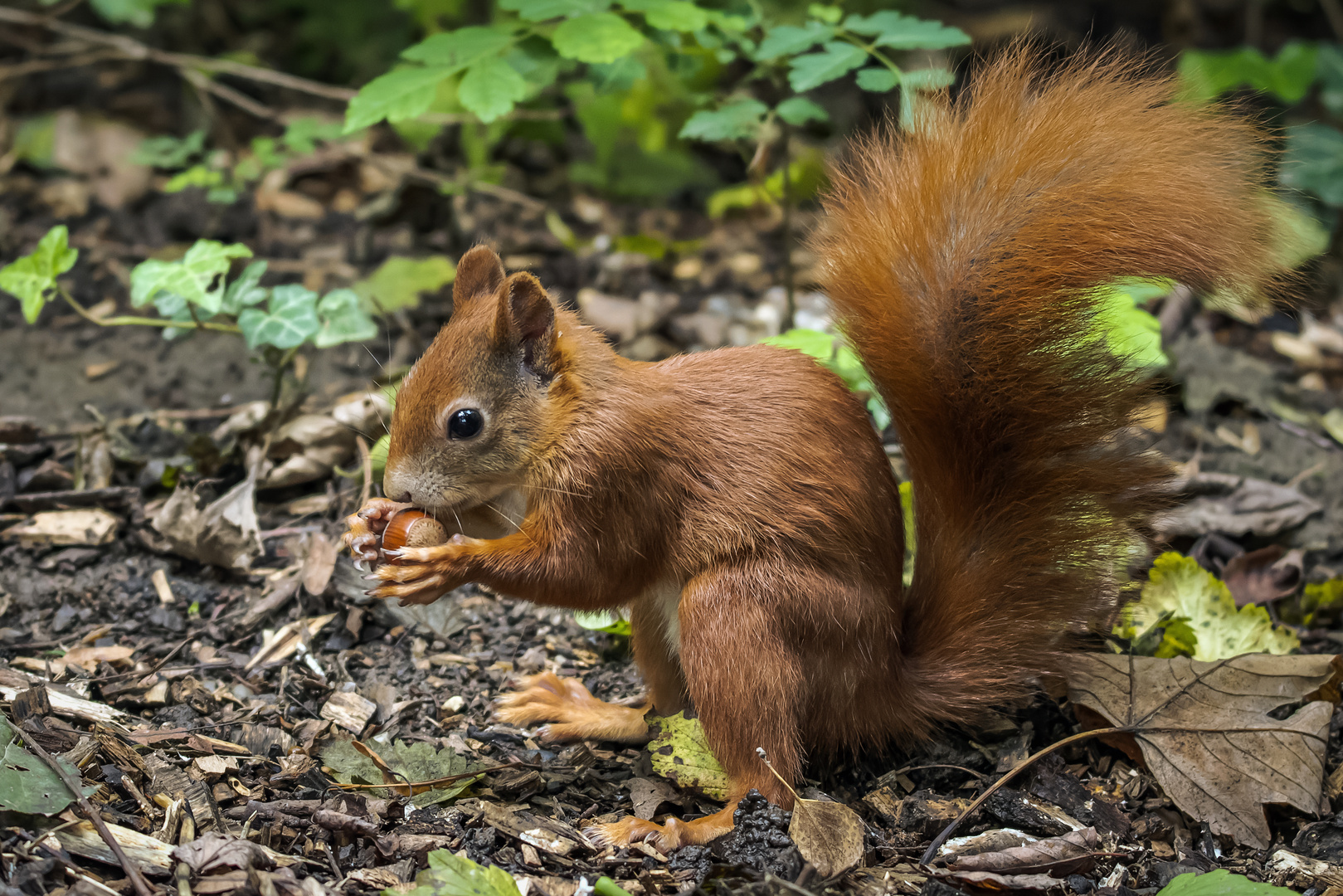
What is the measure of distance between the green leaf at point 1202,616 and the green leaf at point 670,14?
1.86m

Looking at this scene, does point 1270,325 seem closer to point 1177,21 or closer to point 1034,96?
point 1177,21

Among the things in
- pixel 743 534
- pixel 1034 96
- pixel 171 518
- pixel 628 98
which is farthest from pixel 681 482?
pixel 628 98

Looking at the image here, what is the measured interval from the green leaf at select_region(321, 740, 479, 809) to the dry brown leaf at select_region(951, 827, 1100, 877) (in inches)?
39.6

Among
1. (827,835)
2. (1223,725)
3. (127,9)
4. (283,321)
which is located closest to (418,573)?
(827,835)

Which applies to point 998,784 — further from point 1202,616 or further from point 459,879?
point 459,879

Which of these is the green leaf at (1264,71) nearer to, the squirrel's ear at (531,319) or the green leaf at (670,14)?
the green leaf at (670,14)

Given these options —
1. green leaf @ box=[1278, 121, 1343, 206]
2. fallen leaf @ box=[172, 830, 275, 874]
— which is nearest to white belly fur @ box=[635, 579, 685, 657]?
fallen leaf @ box=[172, 830, 275, 874]

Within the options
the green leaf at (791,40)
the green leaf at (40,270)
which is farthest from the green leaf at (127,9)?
the green leaf at (791,40)

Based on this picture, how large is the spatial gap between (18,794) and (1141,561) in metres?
2.17

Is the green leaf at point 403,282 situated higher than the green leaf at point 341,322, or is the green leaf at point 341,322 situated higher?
the green leaf at point 341,322

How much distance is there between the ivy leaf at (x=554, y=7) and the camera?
2.88m

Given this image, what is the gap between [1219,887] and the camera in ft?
5.92

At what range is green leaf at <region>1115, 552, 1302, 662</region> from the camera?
102 inches

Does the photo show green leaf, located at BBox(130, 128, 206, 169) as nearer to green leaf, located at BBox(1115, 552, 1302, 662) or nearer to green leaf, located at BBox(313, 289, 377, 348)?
green leaf, located at BBox(313, 289, 377, 348)
